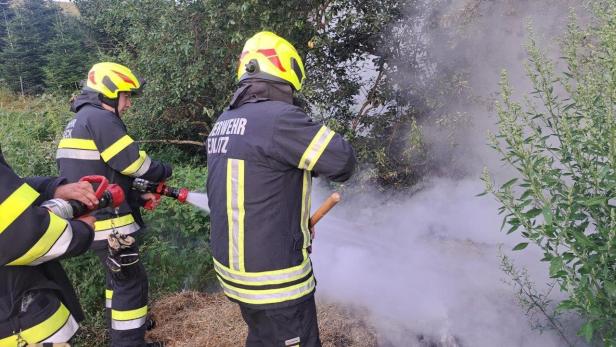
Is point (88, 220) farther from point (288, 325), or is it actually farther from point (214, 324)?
point (214, 324)

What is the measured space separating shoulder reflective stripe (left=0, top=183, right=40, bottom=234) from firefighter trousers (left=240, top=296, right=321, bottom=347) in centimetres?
124

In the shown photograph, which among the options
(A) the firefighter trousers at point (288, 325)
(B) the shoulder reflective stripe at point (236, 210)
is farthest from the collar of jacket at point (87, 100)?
(A) the firefighter trousers at point (288, 325)

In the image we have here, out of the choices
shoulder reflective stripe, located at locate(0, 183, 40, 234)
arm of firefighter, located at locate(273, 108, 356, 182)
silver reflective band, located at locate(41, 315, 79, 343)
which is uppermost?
arm of firefighter, located at locate(273, 108, 356, 182)

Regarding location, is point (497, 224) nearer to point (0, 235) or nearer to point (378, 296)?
point (378, 296)

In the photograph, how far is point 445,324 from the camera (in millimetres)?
3496

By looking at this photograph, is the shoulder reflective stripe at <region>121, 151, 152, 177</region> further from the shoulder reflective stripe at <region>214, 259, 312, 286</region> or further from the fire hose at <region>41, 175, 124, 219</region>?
the shoulder reflective stripe at <region>214, 259, 312, 286</region>

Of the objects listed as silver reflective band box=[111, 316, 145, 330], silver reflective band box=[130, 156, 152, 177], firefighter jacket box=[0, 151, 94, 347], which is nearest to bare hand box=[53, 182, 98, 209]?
firefighter jacket box=[0, 151, 94, 347]

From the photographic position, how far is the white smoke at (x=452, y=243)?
11.6 feet

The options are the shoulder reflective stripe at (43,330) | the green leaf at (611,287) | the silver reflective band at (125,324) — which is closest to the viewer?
the green leaf at (611,287)

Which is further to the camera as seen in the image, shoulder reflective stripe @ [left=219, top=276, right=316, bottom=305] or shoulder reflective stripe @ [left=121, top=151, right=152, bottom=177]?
shoulder reflective stripe @ [left=121, top=151, right=152, bottom=177]

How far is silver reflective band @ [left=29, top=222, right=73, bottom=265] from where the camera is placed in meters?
2.07

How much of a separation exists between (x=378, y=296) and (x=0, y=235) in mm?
3037

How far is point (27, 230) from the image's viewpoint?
75.4 inches

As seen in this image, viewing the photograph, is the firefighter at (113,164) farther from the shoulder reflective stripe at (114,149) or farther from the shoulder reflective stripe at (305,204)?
the shoulder reflective stripe at (305,204)
